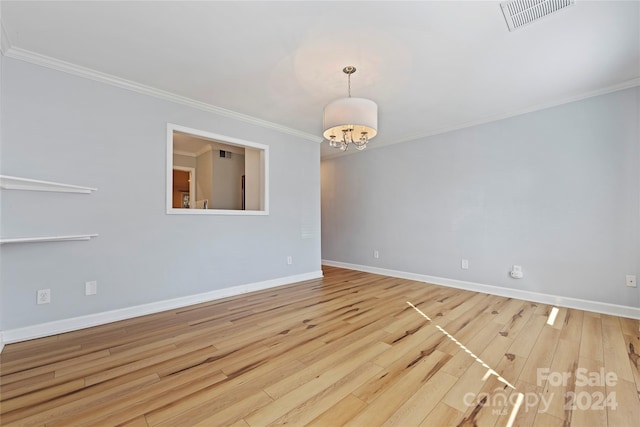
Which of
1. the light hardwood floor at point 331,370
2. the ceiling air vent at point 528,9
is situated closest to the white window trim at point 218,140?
the light hardwood floor at point 331,370

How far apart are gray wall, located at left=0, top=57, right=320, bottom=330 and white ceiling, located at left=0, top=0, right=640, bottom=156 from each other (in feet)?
1.05

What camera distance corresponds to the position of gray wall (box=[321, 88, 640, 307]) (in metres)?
2.96

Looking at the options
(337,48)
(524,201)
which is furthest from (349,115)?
(524,201)

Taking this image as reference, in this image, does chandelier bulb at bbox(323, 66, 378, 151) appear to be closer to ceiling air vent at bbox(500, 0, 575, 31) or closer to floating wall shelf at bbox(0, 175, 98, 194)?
ceiling air vent at bbox(500, 0, 575, 31)

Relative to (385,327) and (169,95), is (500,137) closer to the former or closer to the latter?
(385,327)

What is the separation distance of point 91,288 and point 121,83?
2.14m

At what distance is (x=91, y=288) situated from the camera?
2.63 m

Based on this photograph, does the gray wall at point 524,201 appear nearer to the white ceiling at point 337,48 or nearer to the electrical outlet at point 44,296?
the white ceiling at point 337,48

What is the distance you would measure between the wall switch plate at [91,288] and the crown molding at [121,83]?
2.06 metres

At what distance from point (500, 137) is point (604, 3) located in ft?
6.70

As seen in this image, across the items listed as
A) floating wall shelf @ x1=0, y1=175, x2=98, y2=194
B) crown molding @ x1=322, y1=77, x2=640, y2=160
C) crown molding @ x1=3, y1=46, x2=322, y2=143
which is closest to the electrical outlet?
floating wall shelf @ x1=0, y1=175, x2=98, y2=194

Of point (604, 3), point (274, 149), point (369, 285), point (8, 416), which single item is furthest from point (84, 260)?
point (604, 3)

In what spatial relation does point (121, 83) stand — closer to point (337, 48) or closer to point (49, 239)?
point (49, 239)

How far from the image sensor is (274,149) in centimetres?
422
